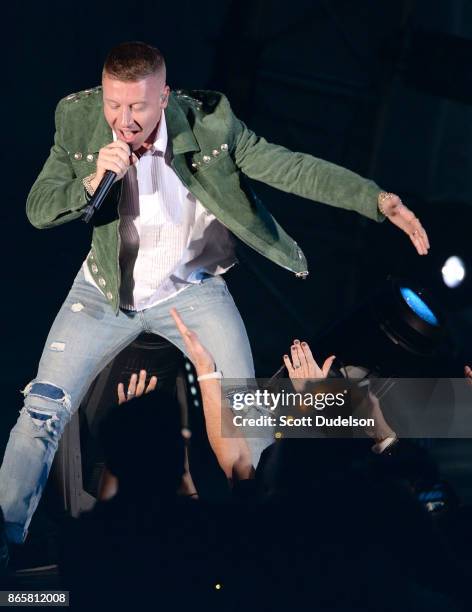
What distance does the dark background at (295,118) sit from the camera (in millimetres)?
4633

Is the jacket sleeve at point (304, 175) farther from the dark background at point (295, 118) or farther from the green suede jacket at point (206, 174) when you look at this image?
the dark background at point (295, 118)

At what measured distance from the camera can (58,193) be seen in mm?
2939

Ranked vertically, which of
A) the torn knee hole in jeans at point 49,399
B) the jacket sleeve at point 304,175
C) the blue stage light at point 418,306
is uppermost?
the jacket sleeve at point 304,175

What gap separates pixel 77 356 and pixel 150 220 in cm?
57

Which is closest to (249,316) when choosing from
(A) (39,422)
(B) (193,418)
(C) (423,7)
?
(B) (193,418)

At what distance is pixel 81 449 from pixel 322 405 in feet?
3.54

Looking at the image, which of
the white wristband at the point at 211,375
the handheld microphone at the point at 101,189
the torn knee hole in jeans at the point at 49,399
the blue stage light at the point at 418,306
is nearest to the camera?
the handheld microphone at the point at 101,189

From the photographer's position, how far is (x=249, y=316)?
18.1ft

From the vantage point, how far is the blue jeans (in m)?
2.96

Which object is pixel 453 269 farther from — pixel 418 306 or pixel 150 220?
pixel 150 220

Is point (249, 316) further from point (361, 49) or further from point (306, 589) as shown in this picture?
point (306, 589)

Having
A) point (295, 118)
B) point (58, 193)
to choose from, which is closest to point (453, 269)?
point (295, 118)

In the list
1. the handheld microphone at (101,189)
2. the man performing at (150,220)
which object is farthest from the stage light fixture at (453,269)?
the handheld microphone at (101,189)

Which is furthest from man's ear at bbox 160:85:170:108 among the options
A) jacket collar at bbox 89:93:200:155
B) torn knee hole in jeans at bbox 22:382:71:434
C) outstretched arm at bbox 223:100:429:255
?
torn knee hole in jeans at bbox 22:382:71:434
